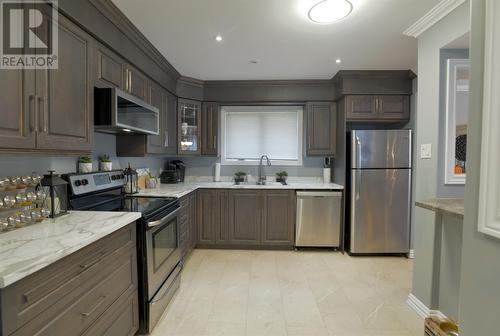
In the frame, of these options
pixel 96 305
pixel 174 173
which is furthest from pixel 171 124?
pixel 96 305

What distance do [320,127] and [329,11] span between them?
2009mm

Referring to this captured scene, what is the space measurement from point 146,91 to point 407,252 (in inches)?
147

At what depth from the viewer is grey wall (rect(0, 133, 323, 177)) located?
1.57 metres

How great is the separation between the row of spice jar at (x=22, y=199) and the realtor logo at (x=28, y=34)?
73 centimetres

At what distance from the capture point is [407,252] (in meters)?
3.31

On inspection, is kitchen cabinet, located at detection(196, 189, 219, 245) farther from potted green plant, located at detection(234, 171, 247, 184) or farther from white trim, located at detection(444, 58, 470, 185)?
white trim, located at detection(444, 58, 470, 185)

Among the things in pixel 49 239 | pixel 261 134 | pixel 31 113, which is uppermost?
pixel 261 134

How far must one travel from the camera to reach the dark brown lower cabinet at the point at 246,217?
138 inches

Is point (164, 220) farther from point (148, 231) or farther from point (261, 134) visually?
point (261, 134)

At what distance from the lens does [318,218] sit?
11.3 feet

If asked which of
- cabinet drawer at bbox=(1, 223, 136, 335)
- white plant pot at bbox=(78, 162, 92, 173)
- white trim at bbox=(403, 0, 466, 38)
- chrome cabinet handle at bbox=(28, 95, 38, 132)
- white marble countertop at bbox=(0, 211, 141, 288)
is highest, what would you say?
white trim at bbox=(403, 0, 466, 38)

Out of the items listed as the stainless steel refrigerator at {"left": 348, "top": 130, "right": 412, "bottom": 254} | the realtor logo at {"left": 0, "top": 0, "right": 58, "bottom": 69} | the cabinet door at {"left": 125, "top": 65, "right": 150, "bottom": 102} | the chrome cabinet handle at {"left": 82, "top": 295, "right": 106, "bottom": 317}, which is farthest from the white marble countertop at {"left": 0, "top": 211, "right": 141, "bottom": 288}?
the stainless steel refrigerator at {"left": 348, "top": 130, "right": 412, "bottom": 254}

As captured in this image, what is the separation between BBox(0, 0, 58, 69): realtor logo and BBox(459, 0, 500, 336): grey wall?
200 cm

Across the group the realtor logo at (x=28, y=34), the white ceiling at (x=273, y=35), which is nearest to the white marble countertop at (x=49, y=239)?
the realtor logo at (x=28, y=34)
